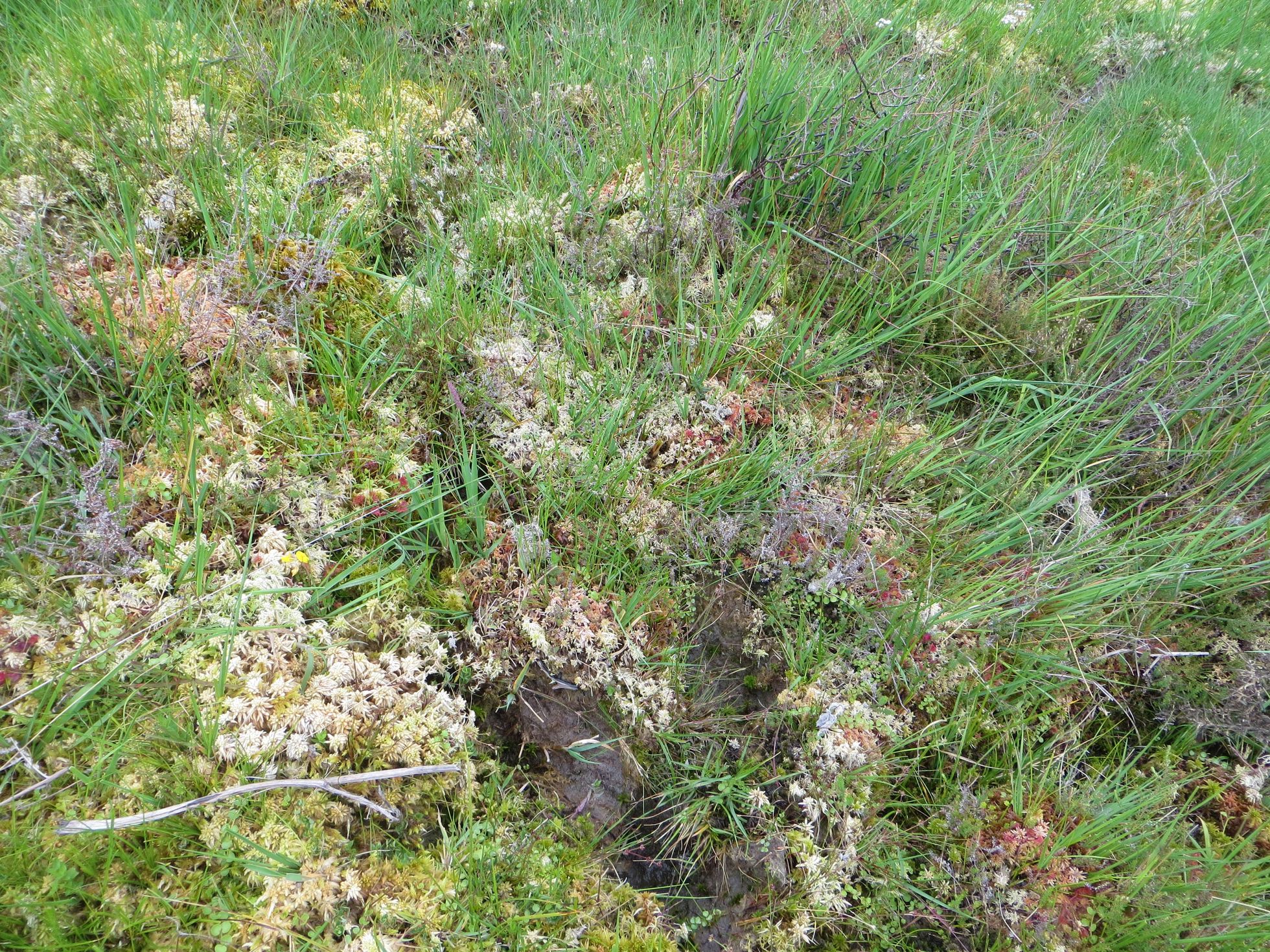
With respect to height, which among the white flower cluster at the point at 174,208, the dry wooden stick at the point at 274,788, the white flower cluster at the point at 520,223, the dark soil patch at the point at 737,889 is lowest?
the dark soil patch at the point at 737,889

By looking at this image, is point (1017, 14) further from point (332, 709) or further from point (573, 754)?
point (332, 709)

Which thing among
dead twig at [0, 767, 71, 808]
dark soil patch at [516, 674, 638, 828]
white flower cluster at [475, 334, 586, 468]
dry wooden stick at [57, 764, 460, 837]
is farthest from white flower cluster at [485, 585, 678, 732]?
dead twig at [0, 767, 71, 808]

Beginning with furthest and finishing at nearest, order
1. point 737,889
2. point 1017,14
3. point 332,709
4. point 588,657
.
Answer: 1. point 1017,14
2. point 588,657
3. point 737,889
4. point 332,709

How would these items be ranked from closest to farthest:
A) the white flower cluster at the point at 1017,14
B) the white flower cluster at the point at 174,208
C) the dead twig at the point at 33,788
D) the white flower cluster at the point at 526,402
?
the dead twig at the point at 33,788
the white flower cluster at the point at 526,402
the white flower cluster at the point at 174,208
the white flower cluster at the point at 1017,14

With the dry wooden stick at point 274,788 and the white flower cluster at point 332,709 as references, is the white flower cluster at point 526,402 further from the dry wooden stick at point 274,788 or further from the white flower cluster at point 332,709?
the dry wooden stick at point 274,788

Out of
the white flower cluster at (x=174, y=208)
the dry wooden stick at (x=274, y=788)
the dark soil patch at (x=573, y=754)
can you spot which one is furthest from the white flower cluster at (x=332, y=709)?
the white flower cluster at (x=174, y=208)

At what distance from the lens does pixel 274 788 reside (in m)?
1.76

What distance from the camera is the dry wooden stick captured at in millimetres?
1590

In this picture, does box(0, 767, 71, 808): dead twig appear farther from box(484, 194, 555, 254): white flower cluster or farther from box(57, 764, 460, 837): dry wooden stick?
box(484, 194, 555, 254): white flower cluster

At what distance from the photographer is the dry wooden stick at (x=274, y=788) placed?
1.59m

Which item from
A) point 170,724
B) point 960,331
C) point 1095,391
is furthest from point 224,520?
point 1095,391

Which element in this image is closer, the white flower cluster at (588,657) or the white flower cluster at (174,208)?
the white flower cluster at (588,657)

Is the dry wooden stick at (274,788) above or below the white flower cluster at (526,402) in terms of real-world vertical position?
below

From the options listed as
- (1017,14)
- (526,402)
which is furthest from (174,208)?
(1017,14)
